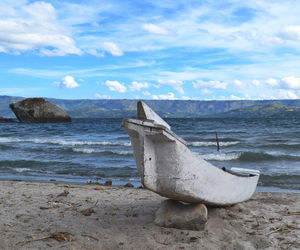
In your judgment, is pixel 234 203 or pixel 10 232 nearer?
pixel 10 232

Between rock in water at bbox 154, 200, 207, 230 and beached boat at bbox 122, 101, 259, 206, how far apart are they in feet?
0.58

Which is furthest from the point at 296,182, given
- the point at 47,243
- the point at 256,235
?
the point at 47,243

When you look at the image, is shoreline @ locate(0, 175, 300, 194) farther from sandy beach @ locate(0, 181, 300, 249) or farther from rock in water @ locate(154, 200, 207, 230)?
rock in water @ locate(154, 200, 207, 230)

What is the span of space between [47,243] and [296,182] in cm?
815

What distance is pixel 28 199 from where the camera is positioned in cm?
700

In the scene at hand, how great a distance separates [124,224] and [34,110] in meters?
58.8

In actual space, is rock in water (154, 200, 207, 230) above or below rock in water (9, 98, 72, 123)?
below

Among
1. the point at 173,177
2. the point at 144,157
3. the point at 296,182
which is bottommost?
the point at 296,182

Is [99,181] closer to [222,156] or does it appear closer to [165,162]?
[165,162]

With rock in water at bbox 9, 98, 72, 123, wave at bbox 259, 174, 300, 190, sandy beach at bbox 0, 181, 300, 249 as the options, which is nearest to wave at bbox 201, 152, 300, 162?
wave at bbox 259, 174, 300, 190

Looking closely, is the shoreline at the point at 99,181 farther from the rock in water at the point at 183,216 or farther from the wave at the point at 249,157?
the wave at the point at 249,157

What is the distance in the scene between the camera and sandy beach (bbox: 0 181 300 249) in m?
4.56

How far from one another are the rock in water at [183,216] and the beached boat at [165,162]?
18 centimetres

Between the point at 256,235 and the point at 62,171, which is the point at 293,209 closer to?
the point at 256,235
